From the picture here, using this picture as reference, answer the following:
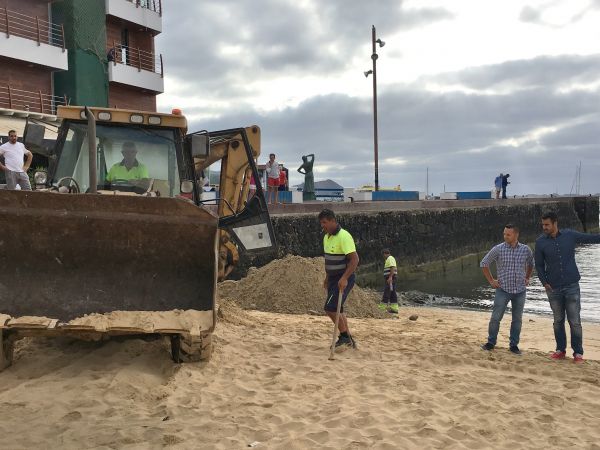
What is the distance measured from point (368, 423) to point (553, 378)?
8.55 feet

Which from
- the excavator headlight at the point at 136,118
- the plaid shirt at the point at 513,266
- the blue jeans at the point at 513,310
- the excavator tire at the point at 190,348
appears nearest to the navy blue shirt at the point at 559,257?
the plaid shirt at the point at 513,266

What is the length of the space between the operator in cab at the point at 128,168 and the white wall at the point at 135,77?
72.4ft

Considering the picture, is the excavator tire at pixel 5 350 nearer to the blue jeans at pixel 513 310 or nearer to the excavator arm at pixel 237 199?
the excavator arm at pixel 237 199

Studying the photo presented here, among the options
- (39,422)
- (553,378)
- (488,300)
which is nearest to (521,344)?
(553,378)

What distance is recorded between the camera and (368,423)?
183 inches

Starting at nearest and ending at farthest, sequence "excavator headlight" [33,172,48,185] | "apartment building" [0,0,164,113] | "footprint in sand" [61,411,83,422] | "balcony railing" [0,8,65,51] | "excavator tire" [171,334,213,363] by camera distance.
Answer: "footprint in sand" [61,411,83,422], "excavator tire" [171,334,213,363], "excavator headlight" [33,172,48,185], "balcony railing" [0,8,65,51], "apartment building" [0,0,164,113]

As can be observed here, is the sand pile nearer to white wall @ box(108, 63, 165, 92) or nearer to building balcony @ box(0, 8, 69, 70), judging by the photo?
building balcony @ box(0, 8, 69, 70)

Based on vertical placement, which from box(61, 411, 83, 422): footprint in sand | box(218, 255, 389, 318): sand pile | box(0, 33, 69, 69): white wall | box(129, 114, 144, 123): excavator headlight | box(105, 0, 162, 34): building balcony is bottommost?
box(218, 255, 389, 318): sand pile

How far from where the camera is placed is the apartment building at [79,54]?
22734 mm

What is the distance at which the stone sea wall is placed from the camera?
19031mm

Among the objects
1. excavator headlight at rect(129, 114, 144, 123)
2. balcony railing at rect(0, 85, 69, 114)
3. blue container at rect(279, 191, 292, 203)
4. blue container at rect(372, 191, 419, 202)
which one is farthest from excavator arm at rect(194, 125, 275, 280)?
blue container at rect(372, 191, 419, 202)

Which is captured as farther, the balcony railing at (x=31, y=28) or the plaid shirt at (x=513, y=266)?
the balcony railing at (x=31, y=28)

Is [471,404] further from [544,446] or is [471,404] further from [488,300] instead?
[488,300]

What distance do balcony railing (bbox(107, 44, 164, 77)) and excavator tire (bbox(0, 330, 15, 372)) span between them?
23845 mm
